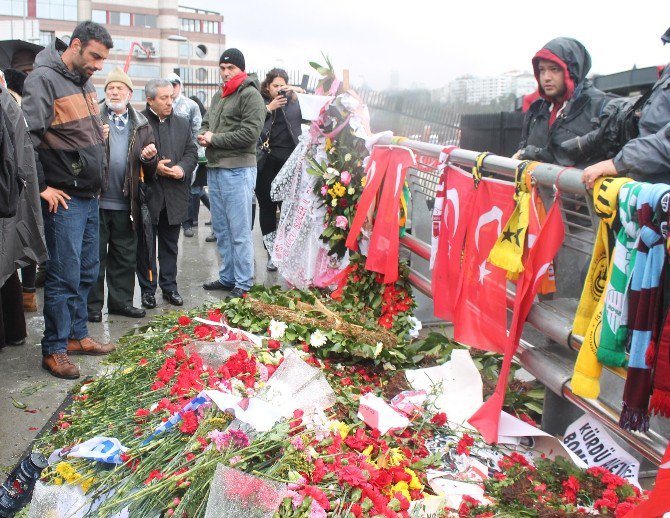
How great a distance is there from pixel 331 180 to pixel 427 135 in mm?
3826

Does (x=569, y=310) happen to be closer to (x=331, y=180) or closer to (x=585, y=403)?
(x=585, y=403)

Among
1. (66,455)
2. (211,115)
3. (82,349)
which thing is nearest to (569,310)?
(66,455)

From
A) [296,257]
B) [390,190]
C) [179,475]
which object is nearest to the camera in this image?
[179,475]

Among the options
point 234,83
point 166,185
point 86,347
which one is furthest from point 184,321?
point 234,83

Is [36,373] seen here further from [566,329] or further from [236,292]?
[566,329]

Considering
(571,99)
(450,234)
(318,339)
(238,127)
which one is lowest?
(318,339)

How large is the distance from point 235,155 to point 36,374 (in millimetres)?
2936

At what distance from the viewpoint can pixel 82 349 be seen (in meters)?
5.51

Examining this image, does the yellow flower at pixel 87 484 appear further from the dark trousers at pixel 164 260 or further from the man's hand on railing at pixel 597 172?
the dark trousers at pixel 164 260

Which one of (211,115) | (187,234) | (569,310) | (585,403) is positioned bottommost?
(187,234)

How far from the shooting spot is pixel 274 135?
834cm

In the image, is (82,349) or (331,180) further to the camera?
(331,180)

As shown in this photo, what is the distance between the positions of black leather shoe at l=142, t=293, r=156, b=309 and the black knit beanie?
2396 mm

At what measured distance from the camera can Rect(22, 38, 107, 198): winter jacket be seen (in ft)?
15.7
